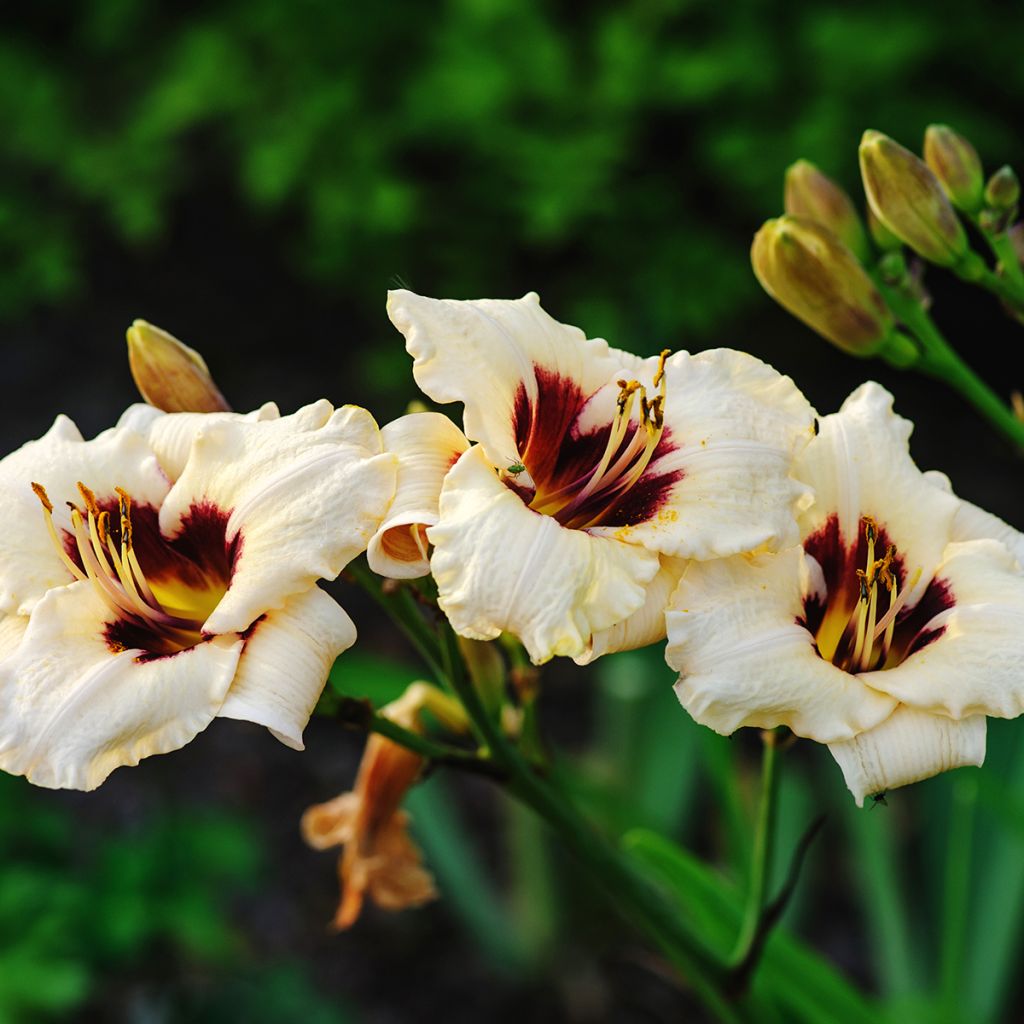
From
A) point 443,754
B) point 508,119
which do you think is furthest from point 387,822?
point 508,119

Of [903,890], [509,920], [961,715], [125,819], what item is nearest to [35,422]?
[125,819]

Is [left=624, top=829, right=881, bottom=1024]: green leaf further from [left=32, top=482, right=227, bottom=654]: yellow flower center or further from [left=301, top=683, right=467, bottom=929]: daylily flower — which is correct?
[left=32, top=482, right=227, bottom=654]: yellow flower center

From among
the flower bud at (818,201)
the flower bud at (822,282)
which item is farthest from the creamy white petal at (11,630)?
the flower bud at (818,201)


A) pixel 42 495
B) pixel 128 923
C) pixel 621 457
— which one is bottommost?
pixel 128 923

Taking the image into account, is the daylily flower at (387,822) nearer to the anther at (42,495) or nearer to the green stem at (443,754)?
the green stem at (443,754)

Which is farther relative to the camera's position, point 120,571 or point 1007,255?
point 1007,255

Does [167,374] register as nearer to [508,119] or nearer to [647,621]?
[647,621]
